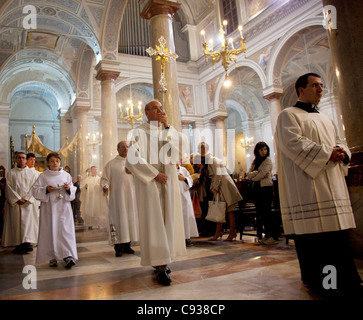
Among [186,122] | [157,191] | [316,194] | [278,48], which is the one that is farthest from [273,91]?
[316,194]

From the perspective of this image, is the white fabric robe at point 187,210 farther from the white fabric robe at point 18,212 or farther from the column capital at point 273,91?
the column capital at point 273,91

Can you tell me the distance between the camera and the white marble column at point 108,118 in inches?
408

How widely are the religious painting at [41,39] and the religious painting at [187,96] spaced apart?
21.4ft

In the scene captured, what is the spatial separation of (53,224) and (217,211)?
2557 mm

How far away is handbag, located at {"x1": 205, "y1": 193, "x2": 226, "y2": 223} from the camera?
5.17m

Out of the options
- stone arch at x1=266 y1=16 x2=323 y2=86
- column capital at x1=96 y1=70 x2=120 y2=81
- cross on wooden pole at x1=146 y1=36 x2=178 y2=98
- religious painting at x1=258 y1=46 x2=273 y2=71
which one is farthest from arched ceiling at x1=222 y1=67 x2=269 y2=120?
cross on wooden pole at x1=146 y1=36 x2=178 y2=98

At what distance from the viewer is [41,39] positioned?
48.3 ft

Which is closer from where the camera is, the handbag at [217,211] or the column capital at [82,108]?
the handbag at [217,211]

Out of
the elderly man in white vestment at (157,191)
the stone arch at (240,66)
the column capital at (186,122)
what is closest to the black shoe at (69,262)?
the elderly man in white vestment at (157,191)

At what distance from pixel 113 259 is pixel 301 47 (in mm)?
13147

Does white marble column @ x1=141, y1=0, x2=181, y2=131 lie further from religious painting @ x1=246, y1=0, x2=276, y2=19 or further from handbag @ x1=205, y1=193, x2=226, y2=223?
religious painting @ x1=246, y1=0, x2=276, y2=19

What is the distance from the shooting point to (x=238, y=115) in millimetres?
22188

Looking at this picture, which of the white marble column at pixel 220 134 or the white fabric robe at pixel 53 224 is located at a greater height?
the white marble column at pixel 220 134
